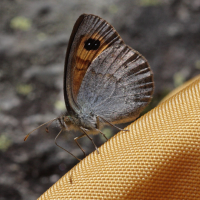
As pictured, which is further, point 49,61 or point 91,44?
point 49,61

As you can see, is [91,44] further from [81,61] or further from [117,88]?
[117,88]

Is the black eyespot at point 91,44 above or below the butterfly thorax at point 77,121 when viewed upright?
above

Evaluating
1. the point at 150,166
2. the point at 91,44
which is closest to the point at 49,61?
the point at 91,44

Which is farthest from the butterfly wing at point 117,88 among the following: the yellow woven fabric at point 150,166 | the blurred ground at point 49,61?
the blurred ground at point 49,61

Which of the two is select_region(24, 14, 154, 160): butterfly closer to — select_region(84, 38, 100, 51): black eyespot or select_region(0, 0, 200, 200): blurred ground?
select_region(84, 38, 100, 51): black eyespot

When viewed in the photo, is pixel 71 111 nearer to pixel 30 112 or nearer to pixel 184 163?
pixel 184 163

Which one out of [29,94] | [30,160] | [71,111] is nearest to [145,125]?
[71,111]

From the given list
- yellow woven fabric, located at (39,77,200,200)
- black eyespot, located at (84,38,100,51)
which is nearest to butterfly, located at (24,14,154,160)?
black eyespot, located at (84,38,100,51)

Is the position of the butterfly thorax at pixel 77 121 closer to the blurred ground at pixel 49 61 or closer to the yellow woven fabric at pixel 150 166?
the yellow woven fabric at pixel 150 166
